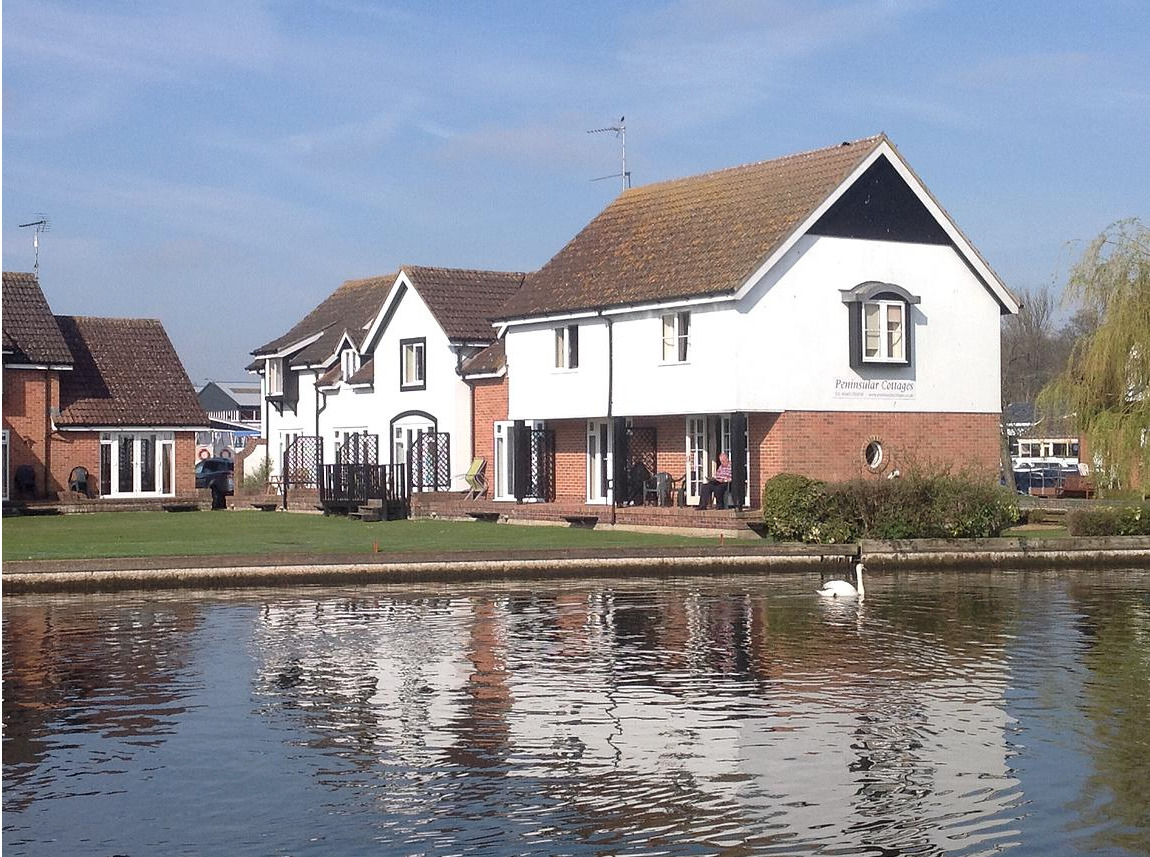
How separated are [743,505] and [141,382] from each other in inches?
1013

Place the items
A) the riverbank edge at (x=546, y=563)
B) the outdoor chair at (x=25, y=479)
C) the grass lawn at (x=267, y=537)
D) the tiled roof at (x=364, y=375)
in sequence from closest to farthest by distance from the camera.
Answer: the riverbank edge at (x=546, y=563), the grass lawn at (x=267, y=537), the outdoor chair at (x=25, y=479), the tiled roof at (x=364, y=375)

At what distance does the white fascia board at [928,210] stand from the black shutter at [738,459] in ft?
9.74

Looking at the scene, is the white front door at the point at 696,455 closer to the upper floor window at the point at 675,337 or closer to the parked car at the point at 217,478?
the upper floor window at the point at 675,337

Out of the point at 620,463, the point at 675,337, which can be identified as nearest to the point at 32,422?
the point at 620,463

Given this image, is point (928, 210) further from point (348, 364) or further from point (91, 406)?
point (91, 406)

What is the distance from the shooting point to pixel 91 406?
56375 millimetres

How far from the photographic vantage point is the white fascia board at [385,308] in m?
54.6

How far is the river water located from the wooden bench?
16.9m

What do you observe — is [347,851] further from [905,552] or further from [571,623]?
[905,552]

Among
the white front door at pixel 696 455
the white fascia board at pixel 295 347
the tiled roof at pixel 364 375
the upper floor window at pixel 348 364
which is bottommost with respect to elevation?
the white front door at pixel 696 455

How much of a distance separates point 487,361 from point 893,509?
18.2 metres

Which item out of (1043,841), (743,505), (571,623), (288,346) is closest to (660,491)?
(743,505)

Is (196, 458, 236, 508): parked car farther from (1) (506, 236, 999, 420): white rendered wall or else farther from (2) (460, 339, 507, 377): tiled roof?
(1) (506, 236, 999, 420): white rendered wall

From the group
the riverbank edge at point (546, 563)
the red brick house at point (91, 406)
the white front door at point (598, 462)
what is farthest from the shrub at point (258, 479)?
the riverbank edge at point (546, 563)
